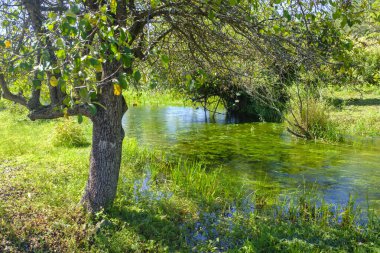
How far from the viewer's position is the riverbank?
5062 mm

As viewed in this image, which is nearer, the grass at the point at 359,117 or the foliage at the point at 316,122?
the foliage at the point at 316,122

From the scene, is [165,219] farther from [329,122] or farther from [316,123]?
[329,122]

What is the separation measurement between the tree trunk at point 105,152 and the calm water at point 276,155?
3511mm

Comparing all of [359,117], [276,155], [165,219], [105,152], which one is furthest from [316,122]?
[105,152]

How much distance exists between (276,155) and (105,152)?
7.45 meters

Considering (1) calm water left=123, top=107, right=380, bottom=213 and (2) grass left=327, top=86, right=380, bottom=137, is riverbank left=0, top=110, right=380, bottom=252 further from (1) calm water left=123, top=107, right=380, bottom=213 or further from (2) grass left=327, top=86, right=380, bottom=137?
(2) grass left=327, top=86, right=380, bottom=137

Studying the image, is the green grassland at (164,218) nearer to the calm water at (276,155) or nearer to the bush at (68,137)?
the calm water at (276,155)

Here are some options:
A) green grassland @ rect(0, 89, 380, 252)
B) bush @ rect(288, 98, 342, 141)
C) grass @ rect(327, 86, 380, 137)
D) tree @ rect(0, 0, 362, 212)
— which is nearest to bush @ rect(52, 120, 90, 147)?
green grassland @ rect(0, 89, 380, 252)

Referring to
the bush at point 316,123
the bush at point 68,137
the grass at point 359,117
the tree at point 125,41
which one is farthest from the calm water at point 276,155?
the tree at point 125,41

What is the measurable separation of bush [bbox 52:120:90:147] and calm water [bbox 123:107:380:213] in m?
2.23

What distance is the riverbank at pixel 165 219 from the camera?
16.6 feet

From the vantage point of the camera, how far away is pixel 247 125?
18953 millimetres

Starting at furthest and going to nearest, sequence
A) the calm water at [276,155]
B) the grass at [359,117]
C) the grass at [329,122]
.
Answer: the grass at [359,117]
the grass at [329,122]
the calm water at [276,155]

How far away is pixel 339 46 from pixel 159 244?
130 inches
